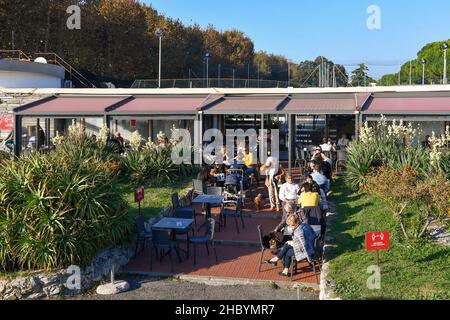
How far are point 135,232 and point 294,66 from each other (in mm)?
92698

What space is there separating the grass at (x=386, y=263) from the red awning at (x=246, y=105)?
7.77 meters

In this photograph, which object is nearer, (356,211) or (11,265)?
(11,265)

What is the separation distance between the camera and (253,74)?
79.9 meters

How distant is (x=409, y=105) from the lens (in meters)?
18.9

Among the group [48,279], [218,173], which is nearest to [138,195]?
[48,279]

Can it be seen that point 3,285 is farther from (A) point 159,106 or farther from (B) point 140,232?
(A) point 159,106

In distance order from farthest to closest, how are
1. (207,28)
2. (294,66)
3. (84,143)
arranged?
(294,66)
(207,28)
(84,143)

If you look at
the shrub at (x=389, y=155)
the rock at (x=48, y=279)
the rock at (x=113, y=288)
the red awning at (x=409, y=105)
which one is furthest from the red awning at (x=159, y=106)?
the rock at (x=48, y=279)

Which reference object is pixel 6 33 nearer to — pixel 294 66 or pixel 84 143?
pixel 84 143

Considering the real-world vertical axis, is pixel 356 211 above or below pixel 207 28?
below

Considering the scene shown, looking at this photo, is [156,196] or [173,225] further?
[156,196]

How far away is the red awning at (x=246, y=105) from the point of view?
64.6 ft

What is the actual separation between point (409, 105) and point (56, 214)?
1356cm

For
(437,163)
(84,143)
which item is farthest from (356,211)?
(84,143)
